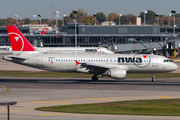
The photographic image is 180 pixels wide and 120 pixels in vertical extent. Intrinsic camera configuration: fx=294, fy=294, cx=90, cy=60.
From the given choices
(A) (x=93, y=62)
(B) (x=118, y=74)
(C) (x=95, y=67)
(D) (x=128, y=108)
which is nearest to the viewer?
(D) (x=128, y=108)

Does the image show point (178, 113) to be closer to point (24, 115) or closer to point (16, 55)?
point (24, 115)

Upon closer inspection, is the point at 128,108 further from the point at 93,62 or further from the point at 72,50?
the point at 72,50

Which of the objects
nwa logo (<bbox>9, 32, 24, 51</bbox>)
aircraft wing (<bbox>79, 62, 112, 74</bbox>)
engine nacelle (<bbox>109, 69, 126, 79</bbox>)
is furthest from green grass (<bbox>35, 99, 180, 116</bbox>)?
nwa logo (<bbox>9, 32, 24, 51</bbox>)

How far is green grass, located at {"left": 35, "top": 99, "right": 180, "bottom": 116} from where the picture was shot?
77.1 ft

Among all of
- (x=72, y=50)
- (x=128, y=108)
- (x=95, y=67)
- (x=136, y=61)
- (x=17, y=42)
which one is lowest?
(x=128, y=108)

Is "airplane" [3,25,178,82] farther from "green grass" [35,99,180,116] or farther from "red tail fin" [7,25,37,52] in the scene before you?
"green grass" [35,99,180,116]

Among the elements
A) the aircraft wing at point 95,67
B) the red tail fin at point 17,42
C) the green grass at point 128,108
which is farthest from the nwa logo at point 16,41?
the green grass at point 128,108

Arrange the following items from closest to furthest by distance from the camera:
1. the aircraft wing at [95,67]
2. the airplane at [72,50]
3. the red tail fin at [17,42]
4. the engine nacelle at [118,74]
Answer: the engine nacelle at [118,74] < the aircraft wing at [95,67] < the red tail fin at [17,42] < the airplane at [72,50]

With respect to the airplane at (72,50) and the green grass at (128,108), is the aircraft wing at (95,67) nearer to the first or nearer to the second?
the green grass at (128,108)

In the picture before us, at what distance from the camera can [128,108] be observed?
25.1 metres

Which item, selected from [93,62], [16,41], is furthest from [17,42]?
[93,62]

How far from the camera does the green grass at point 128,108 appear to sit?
23.5 meters

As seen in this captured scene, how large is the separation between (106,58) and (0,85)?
15643mm

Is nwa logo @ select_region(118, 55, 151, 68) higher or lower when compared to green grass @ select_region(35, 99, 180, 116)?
higher
